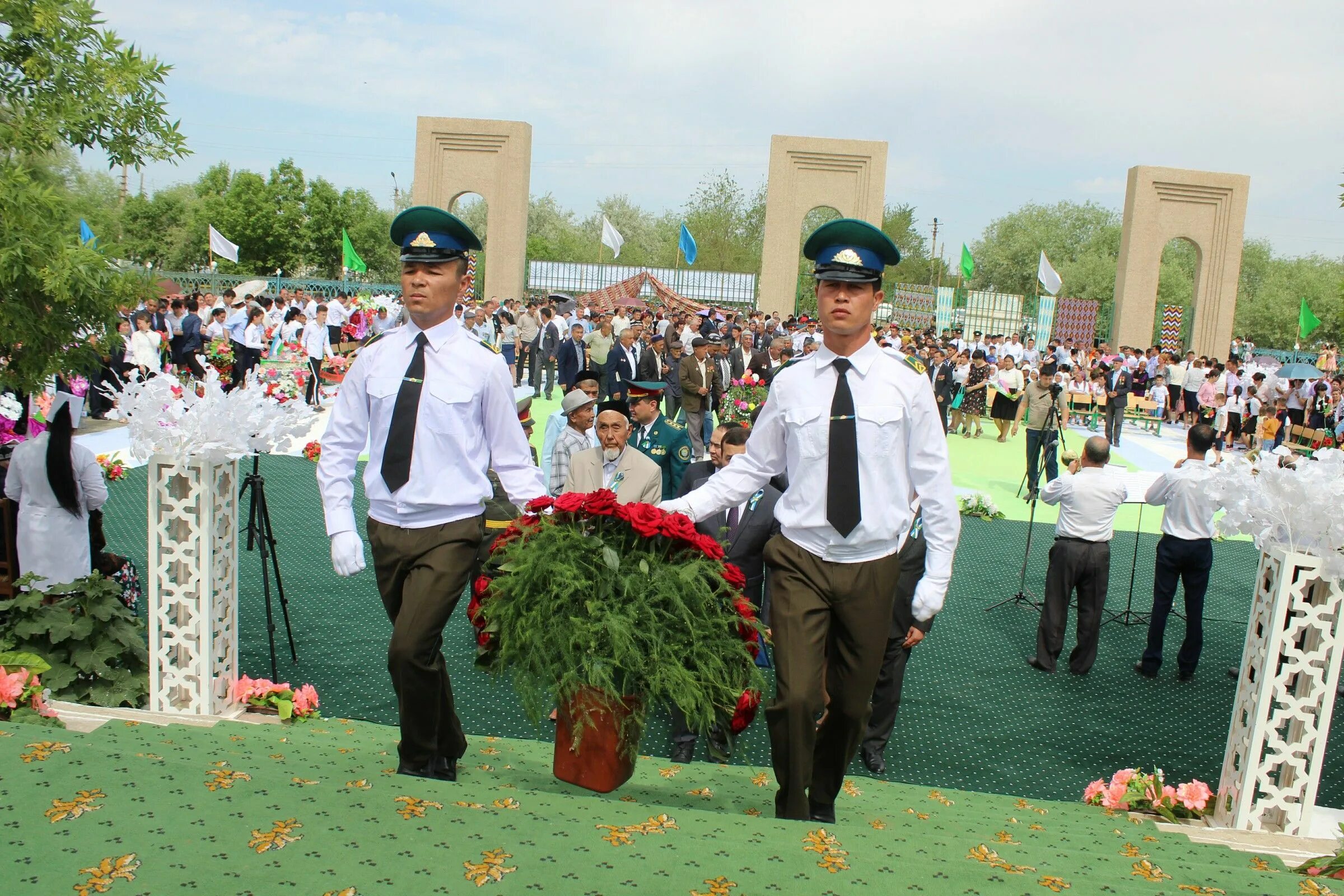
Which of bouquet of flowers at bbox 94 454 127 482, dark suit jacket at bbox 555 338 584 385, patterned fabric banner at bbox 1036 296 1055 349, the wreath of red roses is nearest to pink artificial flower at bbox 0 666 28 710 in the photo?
the wreath of red roses

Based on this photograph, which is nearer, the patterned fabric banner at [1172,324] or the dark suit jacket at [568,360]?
the dark suit jacket at [568,360]

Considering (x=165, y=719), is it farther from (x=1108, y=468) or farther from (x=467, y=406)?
(x=1108, y=468)

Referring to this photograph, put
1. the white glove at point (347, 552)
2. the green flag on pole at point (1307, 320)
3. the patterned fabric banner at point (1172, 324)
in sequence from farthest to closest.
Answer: the patterned fabric banner at point (1172, 324)
the green flag on pole at point (1307, 320)
the white glove at point (347, 552)

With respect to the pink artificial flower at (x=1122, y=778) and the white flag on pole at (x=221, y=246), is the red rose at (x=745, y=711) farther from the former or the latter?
the white flag on pole at (x=221, y=246)

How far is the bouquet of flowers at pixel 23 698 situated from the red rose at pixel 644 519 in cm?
246

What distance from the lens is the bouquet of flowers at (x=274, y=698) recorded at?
5.12 m

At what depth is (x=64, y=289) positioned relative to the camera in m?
4.82

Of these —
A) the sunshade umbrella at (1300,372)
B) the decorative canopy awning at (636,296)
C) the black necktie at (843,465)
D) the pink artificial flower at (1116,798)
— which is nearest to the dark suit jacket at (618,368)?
the pink artificial flower at (1116,798)

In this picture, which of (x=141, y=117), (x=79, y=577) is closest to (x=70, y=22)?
(x=141, y=117)

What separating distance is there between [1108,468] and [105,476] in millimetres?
9604

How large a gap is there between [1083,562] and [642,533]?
4931 mm

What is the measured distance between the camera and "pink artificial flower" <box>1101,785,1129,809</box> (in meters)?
Answer: 4.73

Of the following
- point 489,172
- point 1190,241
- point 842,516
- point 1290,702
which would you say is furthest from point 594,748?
point 1190,241

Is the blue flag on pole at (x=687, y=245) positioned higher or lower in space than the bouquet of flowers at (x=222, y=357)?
higher
